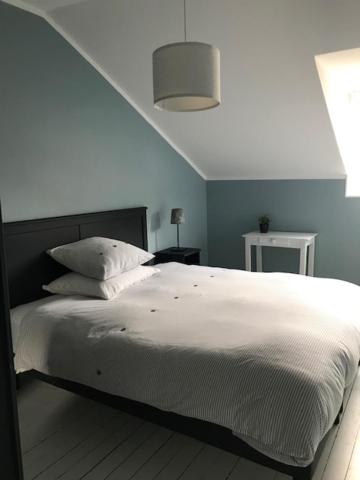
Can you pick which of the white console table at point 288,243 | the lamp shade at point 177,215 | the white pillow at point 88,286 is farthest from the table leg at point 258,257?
the white pillow at point 88,286

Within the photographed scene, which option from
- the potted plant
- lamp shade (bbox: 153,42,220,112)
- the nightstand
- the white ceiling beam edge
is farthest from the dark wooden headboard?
the potted plant

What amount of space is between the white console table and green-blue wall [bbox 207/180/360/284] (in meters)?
0.11

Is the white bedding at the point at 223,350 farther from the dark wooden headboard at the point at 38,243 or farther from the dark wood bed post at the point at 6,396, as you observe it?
the dark wood bed post at the point at 6,396

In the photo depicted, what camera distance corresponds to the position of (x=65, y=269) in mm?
3158

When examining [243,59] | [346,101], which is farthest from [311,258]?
[243,59]

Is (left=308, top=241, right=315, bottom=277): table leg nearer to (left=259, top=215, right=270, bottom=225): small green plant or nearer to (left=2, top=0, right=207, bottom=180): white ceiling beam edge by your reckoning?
(left=259, top=215, right=270, bottom=225): small green plant

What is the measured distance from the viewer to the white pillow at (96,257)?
2.86 meters

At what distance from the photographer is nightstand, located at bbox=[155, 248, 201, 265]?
4059 mm

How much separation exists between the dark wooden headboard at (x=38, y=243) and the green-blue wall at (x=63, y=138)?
0.27 ft

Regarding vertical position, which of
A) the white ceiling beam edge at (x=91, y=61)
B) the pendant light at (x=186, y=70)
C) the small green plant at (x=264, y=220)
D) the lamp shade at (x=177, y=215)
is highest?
the white ceiling beam edge at (x=91, y=61)

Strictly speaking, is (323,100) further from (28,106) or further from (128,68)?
(28,106)

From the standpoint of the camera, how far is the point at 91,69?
3.39 m

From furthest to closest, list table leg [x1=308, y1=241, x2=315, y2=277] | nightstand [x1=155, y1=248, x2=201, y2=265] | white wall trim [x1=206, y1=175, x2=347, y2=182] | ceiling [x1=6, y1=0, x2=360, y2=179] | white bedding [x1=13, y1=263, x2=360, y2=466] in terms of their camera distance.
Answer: table leg [x1=308, y1=241, x2=315, y2=277] < white wall trim [x1=206, y1=175, x2=347, y2=182] < nightstand [x1=155, y1=248, x2=201, y2=265] < ceiling [x1=6, y1=0, x2=360, y2=179] < white bedding [x1=13, y1=263, x2=360, y2=466]

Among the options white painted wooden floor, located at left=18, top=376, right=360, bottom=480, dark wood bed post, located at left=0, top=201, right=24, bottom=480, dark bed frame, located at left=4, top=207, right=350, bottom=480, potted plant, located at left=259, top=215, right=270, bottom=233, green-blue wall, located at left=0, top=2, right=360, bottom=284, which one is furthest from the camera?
potted plant, located at left=259, top=215, right=270, bottom=233
